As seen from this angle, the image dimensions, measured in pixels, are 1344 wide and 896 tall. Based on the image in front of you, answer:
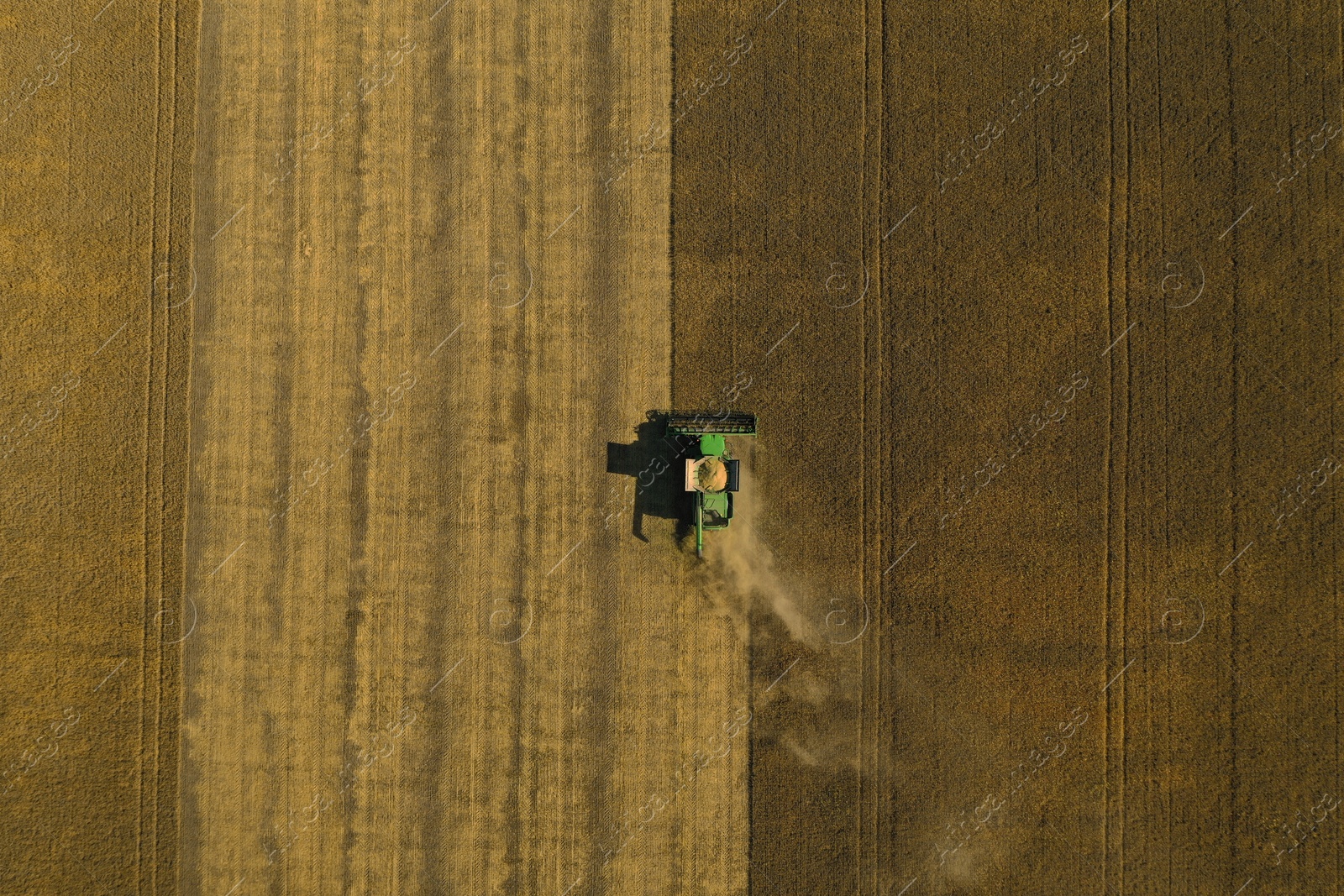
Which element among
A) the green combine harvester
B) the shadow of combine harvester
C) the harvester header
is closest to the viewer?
the green combine harvester

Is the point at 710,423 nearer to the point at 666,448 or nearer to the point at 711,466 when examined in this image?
the point at 711,466

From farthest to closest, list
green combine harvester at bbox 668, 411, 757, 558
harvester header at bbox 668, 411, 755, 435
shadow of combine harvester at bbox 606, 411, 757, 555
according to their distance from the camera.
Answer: shadow of combine harvester at bbox 606, 411, 757, 555
harvester header at bbox 668, 411, 755, 435
green combine harvester at bbox 668, 411, 757, 558

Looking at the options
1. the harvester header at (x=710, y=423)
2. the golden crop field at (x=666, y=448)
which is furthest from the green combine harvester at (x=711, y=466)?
the golden crop field at (x=666, y=448)

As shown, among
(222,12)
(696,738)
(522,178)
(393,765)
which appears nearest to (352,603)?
(393,765)

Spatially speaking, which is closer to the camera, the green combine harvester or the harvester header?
the green combine harvester

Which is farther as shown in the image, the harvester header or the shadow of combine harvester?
the shadow of combine harvester

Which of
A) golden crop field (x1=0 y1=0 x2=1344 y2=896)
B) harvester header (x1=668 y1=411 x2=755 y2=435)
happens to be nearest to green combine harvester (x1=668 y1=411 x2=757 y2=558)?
harvester header (x1=668 y1=411 x2=755 y2=435)

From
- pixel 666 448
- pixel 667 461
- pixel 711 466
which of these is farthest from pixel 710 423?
pixel 667 461

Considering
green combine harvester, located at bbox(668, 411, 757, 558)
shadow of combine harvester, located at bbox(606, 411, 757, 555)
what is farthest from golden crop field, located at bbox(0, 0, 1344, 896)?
green combine harvester, located at bbox(668, 411, 757, 558)

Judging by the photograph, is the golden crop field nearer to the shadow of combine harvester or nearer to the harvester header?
the shadow of combine harvester
